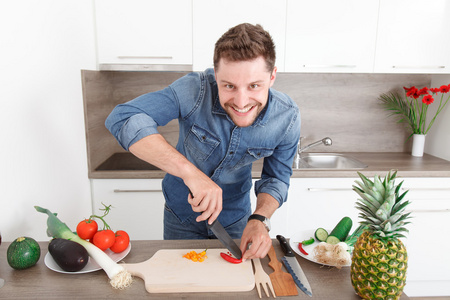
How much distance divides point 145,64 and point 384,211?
1.75 metres

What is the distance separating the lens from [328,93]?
8.66ft

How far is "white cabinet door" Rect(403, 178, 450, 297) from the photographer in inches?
85.1

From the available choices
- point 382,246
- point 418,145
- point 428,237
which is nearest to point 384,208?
point 382,246

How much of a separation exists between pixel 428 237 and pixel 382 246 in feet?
5.61

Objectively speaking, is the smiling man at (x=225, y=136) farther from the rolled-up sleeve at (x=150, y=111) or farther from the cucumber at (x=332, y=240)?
the cucumber at (x=332, y=240)

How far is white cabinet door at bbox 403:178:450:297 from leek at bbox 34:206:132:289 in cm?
188

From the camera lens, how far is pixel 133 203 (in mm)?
2158

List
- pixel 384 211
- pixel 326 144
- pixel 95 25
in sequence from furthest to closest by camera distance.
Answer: pixel 326 144 → pixel 95 25 → pixel 384 211

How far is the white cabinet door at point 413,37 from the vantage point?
2150 millimetres

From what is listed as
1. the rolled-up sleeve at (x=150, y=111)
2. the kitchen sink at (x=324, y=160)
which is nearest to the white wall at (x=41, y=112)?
the rolled-up sleeve at (x=150, y=111)

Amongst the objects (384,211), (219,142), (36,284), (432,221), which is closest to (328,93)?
(432,221)

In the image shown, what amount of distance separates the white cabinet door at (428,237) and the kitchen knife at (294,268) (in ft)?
4.58

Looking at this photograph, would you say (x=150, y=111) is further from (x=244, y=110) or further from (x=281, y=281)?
(x=281, y=281)

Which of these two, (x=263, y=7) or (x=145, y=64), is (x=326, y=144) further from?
(x=145, y=64)
